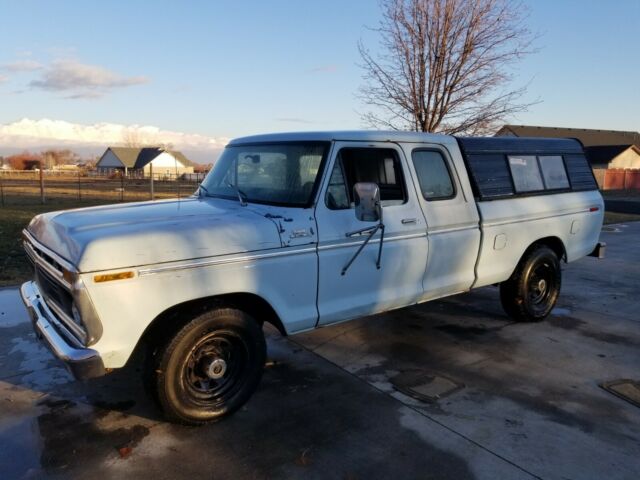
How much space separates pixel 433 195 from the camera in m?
4.76

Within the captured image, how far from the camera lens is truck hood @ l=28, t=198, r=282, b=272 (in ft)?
10.0

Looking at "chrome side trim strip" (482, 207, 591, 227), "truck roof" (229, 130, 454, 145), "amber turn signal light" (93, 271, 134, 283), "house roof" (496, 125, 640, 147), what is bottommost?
"amber turn signal light" (93, 271, 134, 283)

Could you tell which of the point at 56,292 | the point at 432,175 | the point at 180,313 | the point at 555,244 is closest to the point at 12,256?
the point at 56,292

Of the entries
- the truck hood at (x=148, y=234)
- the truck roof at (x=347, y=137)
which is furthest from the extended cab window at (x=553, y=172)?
Answer: the truck hood at (x=148, y=234)

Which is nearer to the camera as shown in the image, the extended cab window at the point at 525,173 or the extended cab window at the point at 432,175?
the extended cab window at the point at 432,175

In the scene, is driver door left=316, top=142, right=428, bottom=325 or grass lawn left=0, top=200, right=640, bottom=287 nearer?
driver door left=316, top=142, right=428, bottom=325

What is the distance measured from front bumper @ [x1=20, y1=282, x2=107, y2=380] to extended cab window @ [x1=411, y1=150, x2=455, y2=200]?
3.00 meters

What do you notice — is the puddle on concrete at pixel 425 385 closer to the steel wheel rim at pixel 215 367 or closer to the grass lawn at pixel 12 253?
the steel wheel rim at pixel 215 367

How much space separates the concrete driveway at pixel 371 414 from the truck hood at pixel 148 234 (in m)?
1.24

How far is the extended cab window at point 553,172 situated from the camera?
5.95 metres

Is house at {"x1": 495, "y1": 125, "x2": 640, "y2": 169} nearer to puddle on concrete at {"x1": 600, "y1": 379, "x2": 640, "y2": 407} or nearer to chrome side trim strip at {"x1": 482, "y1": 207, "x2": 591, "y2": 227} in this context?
chrome side trim strip at {"x1": 482, "y1": 207, "x2": 591, "y2": 227}

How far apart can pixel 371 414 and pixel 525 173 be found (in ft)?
11.2

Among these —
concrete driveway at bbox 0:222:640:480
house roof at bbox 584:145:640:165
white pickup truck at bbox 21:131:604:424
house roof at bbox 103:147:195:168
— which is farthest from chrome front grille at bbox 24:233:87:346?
house roof at bbox 103:147:195:168

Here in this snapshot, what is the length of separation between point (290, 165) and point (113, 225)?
1.48m
